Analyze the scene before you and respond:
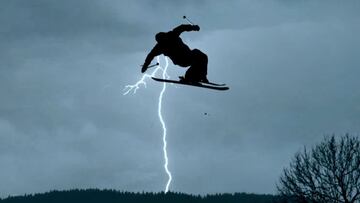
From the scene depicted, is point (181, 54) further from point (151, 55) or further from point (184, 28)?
point (184, 28)

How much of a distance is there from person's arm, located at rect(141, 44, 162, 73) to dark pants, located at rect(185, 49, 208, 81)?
859 mm

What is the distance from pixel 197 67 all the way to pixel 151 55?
121cm

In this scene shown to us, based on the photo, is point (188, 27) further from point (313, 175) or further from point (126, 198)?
point (126, 198)

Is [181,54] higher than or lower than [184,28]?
lower

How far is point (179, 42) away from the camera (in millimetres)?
13164

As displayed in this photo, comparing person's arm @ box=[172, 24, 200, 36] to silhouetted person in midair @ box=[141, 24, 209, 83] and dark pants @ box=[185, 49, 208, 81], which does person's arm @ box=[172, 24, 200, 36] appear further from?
dark pants @ box=[185, 49, 208, 81]

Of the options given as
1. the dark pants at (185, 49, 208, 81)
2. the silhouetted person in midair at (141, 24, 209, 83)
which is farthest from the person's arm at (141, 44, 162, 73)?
the dark pants at (185, 49, 208, 81)

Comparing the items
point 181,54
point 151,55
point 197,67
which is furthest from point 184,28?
point 197,67

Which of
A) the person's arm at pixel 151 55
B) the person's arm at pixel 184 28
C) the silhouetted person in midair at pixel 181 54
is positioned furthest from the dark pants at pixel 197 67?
the person's arm at pixel 184 28

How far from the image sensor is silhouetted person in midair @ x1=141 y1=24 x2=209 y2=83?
1299cm

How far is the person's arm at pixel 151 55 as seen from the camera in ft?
44.1

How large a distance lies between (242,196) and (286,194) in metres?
131

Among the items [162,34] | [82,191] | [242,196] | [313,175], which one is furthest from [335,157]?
[82,191]

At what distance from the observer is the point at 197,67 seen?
14070mm
